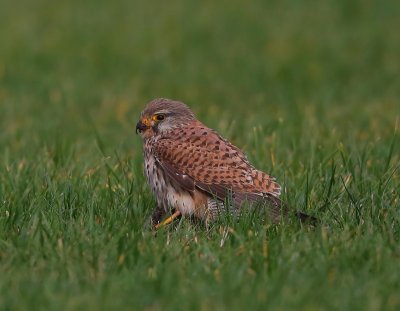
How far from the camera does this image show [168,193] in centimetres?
702

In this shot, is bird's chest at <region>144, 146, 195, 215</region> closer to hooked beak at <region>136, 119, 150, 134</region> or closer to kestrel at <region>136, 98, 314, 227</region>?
kestrel at <region>136, 98, 314, 227</region>

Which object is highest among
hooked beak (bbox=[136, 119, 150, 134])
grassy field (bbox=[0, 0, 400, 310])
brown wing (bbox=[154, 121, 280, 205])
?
hooked beak (bbox=[136, 119, 150, 134])

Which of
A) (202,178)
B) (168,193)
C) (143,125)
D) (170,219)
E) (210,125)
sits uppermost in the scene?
(143,125)

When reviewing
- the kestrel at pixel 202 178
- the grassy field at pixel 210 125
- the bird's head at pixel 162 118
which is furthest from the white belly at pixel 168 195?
the bird's head at pixel 162 118

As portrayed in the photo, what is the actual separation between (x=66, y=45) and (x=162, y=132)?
9.02m

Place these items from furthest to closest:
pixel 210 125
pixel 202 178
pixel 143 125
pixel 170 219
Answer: pixel 210 125 → pixel 143 125 → pixel 202 178 → pixel 170 219

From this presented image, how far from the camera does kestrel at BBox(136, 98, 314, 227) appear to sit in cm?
681

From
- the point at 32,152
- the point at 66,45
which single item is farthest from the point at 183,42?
the point at 32,152

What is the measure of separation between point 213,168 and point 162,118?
76cm

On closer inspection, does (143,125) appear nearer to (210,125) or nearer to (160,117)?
(160,117)

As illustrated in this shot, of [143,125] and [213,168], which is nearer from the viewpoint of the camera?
[213,168]

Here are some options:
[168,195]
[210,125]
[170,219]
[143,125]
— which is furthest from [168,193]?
[210,125]

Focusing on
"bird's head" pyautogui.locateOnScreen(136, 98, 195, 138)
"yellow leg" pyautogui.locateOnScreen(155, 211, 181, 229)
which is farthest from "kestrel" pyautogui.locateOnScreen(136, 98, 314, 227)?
"bird's head" pyautogui.locateOnScreen(136, 98, 195, 138)

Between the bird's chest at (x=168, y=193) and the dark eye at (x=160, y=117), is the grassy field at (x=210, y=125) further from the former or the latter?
the dark eye at (x=160, y=117)
